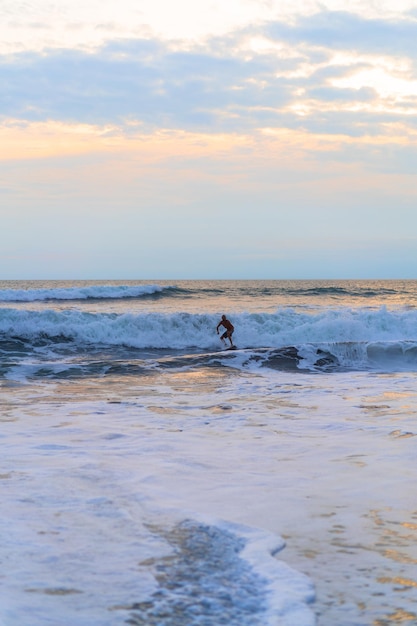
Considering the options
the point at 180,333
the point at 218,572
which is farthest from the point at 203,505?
the point at 180,333

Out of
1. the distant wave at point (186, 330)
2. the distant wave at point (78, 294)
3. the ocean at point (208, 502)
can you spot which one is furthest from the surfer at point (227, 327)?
the distant wave at point (78, 294)

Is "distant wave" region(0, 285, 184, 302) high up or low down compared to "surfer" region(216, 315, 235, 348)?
up

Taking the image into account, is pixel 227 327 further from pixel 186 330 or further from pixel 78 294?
pixel 78 294

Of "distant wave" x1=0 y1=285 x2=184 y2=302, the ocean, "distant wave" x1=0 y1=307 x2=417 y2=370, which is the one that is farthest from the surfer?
"distant wave" x1=0 y1=285 x2=184 y2=302

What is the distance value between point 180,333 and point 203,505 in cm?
1993

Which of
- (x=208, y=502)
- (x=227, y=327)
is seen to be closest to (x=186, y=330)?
(x=227, y=327)

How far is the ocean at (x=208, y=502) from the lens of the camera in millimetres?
3586

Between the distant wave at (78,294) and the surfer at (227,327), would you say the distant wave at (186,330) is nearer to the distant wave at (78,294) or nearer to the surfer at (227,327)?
the surfer at (227,327)

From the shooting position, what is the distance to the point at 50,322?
2483 cm

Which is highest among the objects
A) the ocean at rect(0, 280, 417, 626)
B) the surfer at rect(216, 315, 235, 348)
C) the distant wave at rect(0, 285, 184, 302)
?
the distant wave at rect(0, 285, 184, 302)

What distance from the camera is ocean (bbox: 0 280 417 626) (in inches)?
141

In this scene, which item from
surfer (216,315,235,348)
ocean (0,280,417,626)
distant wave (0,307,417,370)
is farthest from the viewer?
distant wave (0,307,417,370)

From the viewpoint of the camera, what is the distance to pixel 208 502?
527cm

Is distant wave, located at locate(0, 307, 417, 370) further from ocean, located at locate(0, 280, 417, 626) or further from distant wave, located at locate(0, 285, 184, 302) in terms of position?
distant wave, located at locate(0, 285, 184, 302)
